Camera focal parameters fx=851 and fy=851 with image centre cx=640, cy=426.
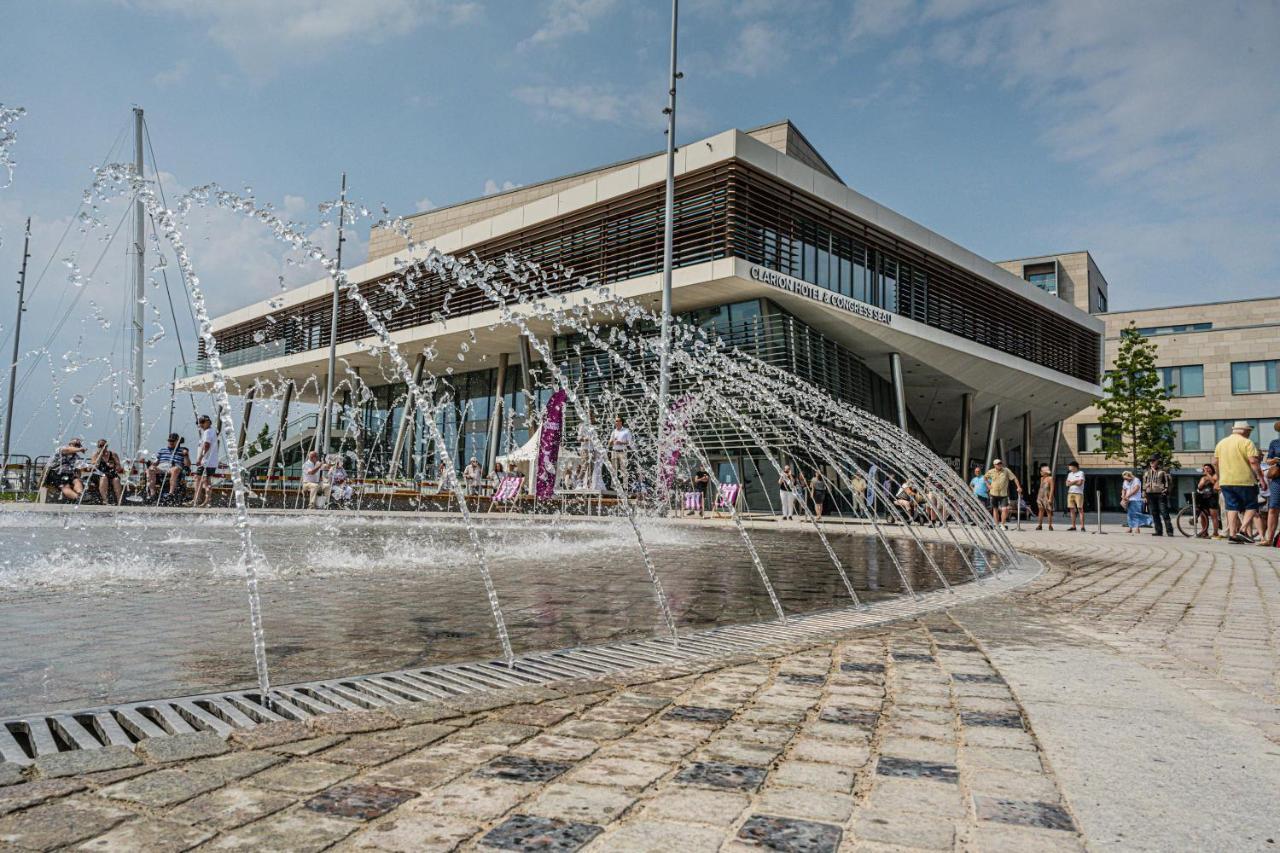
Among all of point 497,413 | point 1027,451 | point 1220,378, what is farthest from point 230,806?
point 1220,378

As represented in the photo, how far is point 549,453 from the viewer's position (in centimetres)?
2244

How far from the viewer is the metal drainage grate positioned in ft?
8.22

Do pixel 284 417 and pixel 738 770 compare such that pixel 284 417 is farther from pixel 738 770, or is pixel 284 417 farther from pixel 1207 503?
pixel 738 770

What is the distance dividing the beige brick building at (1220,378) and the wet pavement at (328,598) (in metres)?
46.8

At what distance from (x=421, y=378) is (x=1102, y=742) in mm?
38421

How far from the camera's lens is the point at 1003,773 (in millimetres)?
2297

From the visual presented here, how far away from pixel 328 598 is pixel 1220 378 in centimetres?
5642

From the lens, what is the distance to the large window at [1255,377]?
47.6 meters

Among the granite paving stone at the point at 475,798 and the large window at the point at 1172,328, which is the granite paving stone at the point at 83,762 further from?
the large window at the point at 1172,328

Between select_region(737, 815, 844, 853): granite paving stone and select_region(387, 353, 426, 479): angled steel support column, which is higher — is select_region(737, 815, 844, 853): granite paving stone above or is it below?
below

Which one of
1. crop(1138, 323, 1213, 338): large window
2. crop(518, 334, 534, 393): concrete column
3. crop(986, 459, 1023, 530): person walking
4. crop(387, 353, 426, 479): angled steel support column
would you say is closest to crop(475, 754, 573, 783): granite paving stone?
crop(986, 459, 1023, 530): person walking

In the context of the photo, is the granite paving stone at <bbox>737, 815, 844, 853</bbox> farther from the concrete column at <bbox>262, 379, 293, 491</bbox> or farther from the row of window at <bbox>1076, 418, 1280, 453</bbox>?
the row of window at <bbox>1076, 418, 1280, 453</bbox>

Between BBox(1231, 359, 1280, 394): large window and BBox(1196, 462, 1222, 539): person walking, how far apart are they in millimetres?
37863

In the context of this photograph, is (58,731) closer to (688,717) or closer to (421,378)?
(688,717)
